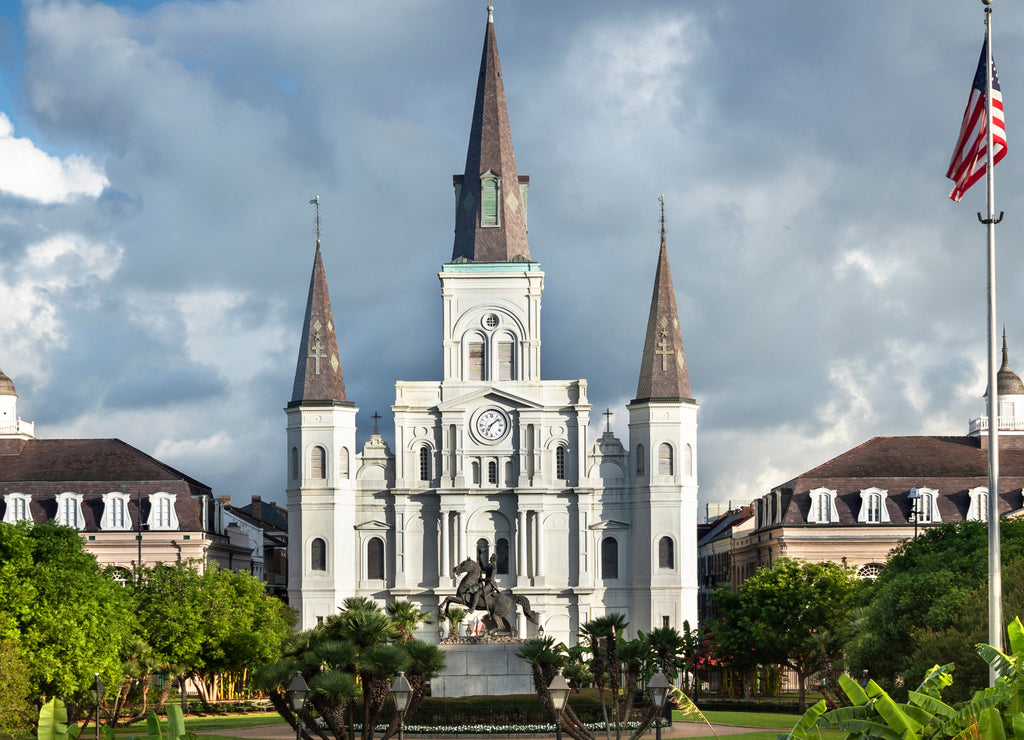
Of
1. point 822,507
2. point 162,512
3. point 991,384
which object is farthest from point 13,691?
point 822,507

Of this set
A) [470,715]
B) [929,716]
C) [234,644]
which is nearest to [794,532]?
[234,644]

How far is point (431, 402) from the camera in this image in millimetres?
106688

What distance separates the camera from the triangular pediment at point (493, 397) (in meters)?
105

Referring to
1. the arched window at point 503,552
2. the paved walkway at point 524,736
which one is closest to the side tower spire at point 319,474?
the arched window at point 503,552

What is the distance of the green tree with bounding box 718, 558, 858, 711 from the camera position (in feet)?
289

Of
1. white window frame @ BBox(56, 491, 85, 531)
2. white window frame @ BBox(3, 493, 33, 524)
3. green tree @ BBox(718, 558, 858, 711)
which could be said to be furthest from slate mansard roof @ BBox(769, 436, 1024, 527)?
white window frame @ BBox(3, 493, 33, 524)

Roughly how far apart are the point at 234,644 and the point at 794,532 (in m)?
39.2

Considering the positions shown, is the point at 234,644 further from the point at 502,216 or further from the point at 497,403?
the point at 502,216

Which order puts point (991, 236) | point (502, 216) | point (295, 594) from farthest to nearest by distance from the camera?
point (502, 216) → point (295, 594) → point (991, 236)

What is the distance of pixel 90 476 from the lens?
107m

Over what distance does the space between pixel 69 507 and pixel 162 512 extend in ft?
19.1

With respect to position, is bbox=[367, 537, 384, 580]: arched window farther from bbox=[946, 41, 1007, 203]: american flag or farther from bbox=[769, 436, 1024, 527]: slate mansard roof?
bbox=[946, 41, 1007, 203]: american flag

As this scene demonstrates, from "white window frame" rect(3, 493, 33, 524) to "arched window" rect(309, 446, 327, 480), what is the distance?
17.8 metres

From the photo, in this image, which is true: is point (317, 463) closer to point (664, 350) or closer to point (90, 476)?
point (90, 476)
